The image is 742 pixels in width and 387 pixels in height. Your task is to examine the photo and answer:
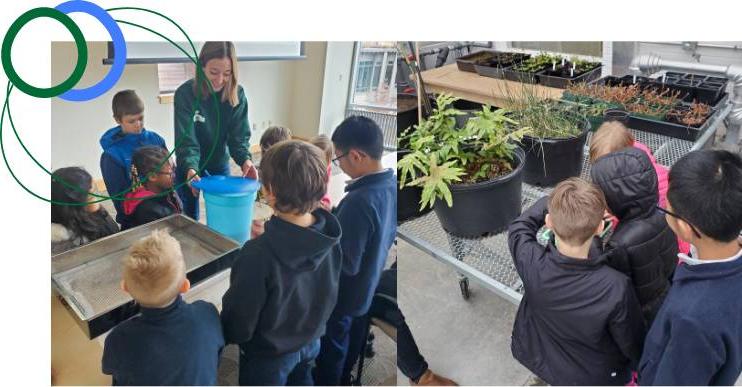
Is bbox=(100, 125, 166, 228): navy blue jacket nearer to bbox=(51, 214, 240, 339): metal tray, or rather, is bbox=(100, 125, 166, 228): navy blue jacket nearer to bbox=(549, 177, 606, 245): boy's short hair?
bbox=(51, 214, 240, 339): metal tray

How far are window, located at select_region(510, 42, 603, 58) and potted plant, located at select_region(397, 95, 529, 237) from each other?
4.35 ft

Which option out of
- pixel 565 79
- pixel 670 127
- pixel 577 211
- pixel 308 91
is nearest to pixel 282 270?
pixel 308 91

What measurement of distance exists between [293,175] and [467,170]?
0.59 m

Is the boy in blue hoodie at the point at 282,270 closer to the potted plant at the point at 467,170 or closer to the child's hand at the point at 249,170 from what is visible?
Answer: the child's hand at the point at 249,170

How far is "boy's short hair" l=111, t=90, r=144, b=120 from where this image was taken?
1011 millimetres

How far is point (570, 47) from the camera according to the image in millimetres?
2537

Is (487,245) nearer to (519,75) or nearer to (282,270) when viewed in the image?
(282,270)

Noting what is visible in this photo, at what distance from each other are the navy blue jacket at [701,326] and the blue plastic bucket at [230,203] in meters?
0.97

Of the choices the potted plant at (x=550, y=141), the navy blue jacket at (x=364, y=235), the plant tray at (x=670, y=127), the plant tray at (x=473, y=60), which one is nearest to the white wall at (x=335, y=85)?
the navy blue jacket at (x=364, y=235)

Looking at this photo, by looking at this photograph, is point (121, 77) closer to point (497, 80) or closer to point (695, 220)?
point (695, 220)

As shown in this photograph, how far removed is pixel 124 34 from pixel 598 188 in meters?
1.22

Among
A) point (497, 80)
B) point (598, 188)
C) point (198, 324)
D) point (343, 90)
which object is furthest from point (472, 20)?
point (497, 80)

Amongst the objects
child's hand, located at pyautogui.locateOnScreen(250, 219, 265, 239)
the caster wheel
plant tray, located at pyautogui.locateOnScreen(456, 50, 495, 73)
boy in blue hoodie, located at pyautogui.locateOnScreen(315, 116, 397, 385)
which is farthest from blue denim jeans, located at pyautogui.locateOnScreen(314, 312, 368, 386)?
plant tray, located at pyautogui.locateOnScreen(456, 50, 495, 73)

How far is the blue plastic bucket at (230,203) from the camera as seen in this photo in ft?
3.58
